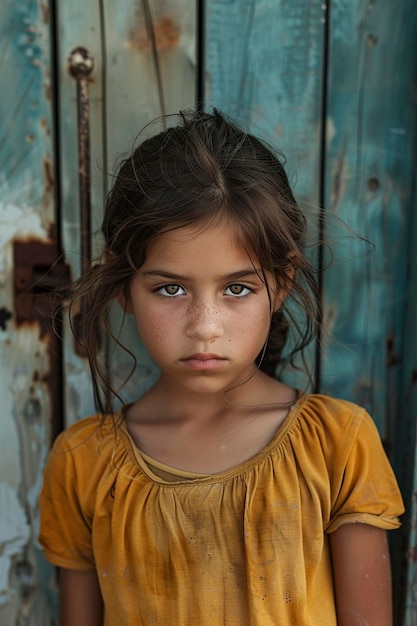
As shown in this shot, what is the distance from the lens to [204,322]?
1.05 metres

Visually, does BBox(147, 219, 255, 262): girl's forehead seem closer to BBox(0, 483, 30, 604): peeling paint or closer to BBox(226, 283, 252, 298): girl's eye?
BBox(226, 283, 252, 298): girl's eye

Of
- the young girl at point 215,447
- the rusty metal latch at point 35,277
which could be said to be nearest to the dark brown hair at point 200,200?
the young girl at point 215,447

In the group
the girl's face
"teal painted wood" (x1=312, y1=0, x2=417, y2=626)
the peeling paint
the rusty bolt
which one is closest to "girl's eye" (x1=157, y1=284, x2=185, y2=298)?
the girl's face

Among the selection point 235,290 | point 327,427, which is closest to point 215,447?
point 327,427

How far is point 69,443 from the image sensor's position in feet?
4.25

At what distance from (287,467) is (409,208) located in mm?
561

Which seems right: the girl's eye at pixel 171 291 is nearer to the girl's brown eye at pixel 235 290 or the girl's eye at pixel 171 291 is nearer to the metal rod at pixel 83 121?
the girl's brown eye at pixel 235 290

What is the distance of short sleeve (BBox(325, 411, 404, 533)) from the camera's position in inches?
46.3

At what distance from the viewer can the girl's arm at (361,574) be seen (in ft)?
3.92

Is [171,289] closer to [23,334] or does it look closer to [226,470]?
[226,470]

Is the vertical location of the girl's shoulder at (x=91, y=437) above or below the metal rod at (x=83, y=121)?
below

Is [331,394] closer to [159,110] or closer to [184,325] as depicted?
[184,325]

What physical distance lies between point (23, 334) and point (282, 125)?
656 millimetres

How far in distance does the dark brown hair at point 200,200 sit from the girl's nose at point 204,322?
0.11 metres
